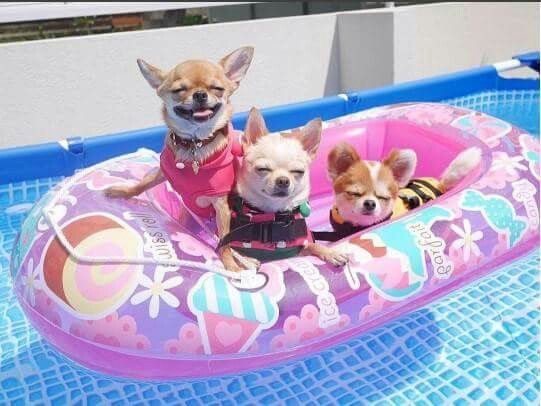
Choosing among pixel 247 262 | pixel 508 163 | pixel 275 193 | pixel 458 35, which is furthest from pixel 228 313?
pixel 458 35

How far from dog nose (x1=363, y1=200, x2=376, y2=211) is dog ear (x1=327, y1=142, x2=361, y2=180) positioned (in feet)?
0.71

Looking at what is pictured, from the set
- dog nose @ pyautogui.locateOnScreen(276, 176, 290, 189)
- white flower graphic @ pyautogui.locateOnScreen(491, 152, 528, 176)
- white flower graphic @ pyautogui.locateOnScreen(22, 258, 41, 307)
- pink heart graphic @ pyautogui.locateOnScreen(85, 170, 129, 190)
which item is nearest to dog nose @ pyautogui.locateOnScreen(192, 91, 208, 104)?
dog nose @ pyautogui.locateOnScreen(276, 176, 290, 189)

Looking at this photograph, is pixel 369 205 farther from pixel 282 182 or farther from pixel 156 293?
pixel 156 293

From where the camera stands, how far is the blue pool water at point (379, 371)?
7.79 feet

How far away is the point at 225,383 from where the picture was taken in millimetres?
2441

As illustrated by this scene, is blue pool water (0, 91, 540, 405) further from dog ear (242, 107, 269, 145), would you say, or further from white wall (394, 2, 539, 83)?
white wall (394, 2, 539, 83)

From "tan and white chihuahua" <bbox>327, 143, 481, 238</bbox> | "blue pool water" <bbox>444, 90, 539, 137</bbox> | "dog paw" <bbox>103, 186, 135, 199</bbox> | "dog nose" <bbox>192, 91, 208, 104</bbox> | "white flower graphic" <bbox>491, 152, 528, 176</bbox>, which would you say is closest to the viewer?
"dog nose" <bbox>192, 91, 208, 104</bbox>

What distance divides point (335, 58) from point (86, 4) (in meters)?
2.67

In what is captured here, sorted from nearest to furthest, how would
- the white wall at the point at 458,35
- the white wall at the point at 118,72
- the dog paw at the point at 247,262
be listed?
the dog paw at the point at 247,262 → the white wall at the point at 118,72 → the white wall at the point at 458,35

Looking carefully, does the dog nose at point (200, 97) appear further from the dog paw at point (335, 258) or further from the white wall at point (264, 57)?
the white wall at point (264, 57)

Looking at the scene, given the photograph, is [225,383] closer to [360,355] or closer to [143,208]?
[360,355]

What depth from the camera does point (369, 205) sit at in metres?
2.41

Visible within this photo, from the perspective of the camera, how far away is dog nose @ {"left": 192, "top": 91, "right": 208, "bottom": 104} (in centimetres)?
188

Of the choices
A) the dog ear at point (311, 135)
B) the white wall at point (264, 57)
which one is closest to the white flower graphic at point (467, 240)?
the dog ear at point (311, 135)
